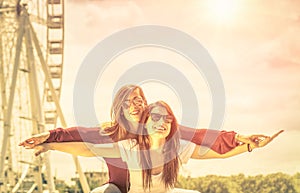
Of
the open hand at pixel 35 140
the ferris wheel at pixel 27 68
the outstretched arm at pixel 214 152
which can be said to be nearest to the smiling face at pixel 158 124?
the outstretched arm at pixel 214 152

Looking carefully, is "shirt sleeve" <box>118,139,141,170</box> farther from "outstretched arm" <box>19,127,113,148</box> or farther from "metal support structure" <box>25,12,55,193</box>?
"metal support structure" <box>25,12,55,193</box>

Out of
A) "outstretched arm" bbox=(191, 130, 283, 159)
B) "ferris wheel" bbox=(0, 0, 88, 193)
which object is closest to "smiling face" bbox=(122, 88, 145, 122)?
"outstretched arm" bbox=(191, 130, 283, 159)

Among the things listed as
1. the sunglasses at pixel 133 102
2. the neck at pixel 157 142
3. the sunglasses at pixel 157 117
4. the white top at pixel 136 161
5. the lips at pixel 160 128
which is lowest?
the white top at pixel 136 161

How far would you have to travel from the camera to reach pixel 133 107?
252 cm

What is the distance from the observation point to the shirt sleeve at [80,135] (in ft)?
8.05

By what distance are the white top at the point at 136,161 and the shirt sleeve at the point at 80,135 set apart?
0.07 metres

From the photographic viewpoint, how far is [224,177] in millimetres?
11891

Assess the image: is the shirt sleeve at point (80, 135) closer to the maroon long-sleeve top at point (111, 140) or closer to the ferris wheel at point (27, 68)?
the maroon long-sleeve top at point (111, 140)

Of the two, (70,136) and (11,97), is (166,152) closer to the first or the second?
(70,136)

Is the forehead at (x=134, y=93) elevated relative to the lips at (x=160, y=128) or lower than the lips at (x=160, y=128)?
elevated

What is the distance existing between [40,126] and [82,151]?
4.49 metres

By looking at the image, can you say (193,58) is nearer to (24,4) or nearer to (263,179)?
(24,4)

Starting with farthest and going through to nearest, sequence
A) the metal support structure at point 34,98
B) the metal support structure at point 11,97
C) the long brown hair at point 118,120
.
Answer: the metal support structure at point 34,98, the metal support structure at point 11,97, the long brown hair at point 118,120

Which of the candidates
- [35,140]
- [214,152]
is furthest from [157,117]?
[35,140]
